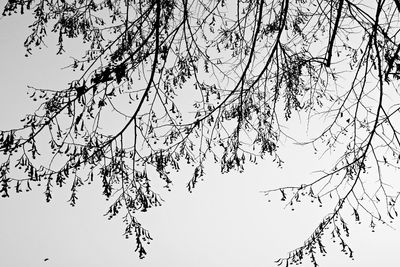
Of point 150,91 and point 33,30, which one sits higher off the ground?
point 33,30

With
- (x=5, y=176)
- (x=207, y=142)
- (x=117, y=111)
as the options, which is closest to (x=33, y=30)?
(x=117, y=111)

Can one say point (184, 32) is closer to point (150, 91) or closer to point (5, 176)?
point (150, 91)

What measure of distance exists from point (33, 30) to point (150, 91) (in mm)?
1284

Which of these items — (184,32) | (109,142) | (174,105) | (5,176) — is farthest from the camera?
(184,32)

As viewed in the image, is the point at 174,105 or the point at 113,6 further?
the point at 113,6

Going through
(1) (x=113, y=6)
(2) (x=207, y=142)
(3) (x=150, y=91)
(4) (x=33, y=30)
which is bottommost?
(2) (x=207, y=142)

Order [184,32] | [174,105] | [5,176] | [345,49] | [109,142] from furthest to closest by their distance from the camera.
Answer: [345,49]
[184,32]
[174,105]
[109,142]
[5,176]

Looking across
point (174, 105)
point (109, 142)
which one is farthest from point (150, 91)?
point (109, 142)

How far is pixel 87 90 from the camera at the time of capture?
10.5 feet

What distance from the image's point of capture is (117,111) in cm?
344

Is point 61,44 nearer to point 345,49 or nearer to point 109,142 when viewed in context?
point 109,142

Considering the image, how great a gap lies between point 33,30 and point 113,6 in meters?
0.89

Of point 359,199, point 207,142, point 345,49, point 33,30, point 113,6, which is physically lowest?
point 359,199

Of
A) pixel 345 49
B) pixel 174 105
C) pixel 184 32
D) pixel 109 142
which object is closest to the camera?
pixel 109 142
